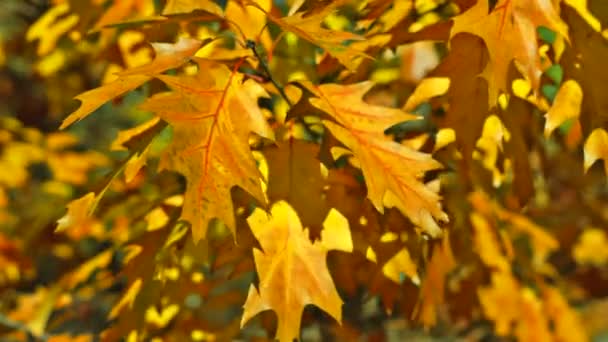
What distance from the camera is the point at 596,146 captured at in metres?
1.39

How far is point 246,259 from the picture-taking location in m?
1.53

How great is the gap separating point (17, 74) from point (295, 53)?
5363mm

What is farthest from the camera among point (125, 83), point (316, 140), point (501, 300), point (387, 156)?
point (501, 300)

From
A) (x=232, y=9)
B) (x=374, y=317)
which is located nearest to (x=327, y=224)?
(x=232, y=9)

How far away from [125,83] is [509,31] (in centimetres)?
52

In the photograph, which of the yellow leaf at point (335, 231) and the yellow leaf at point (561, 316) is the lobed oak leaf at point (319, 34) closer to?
the yellow leaf at point (335, 231)

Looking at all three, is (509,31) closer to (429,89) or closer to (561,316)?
(429,89)

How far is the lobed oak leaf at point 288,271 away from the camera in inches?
54.4

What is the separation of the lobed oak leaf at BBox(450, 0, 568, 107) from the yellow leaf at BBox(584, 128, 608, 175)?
6.9 inches

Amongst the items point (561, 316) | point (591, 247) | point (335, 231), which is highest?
point (335, 231)

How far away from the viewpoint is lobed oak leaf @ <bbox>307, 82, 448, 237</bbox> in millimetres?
1320

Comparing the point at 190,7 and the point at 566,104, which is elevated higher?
the point at 190,7

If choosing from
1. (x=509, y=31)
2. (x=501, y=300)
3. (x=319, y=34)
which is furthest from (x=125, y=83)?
(x=501, y=300)

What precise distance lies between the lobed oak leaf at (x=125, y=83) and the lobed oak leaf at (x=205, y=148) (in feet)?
0.08
